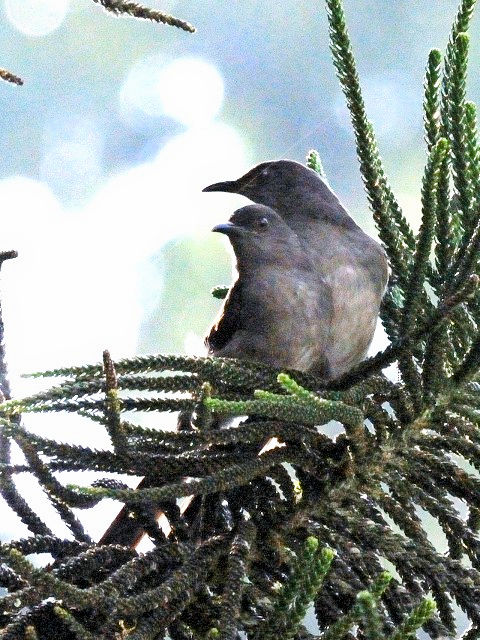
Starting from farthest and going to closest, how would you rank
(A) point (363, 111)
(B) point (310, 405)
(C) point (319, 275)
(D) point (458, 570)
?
1. (C) point (319, 275)
2. (A) point (363, 111)
3. (D) point (458, 570)
4. (B) point (310, 405)

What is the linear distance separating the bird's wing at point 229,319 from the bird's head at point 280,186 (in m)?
0.70

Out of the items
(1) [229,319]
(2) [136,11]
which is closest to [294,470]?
(2) [136,11]

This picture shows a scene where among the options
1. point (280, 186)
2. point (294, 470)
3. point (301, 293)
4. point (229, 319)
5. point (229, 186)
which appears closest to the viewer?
point (294, 470)

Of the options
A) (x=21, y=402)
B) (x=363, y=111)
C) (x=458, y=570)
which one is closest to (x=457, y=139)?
(x=363, y=111)

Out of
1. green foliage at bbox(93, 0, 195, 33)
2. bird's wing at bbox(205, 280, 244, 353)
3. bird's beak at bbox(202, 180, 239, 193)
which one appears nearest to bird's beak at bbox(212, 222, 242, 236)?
bird's wing at bbox(205, 280, 244, 353)

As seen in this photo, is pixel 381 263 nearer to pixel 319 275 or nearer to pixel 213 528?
pixel 319 275

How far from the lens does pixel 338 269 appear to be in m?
3.56

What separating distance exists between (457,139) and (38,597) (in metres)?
1.46

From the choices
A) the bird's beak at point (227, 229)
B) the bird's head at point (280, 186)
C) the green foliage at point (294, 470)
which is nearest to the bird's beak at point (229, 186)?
the bird's head at point (280, 186)

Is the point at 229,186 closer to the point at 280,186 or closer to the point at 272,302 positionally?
the point at 280,186

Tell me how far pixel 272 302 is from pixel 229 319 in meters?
0.23

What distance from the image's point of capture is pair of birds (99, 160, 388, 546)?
11.3 ft

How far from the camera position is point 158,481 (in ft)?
6.70

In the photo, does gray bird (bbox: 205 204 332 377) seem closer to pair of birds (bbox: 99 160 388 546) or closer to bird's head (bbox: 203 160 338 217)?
pair of birds (bbox: 99 160 388 546)
